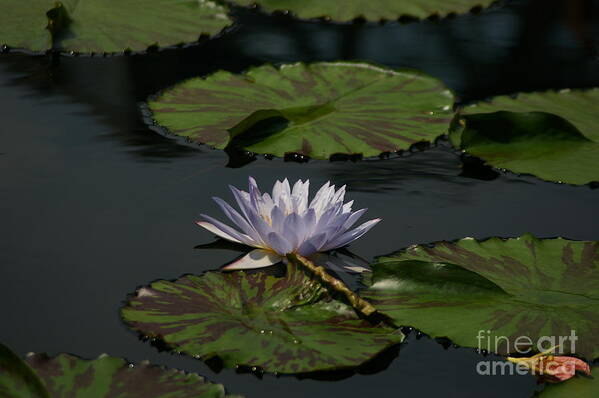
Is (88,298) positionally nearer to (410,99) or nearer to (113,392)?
(113,392)

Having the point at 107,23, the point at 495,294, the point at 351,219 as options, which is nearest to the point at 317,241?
the point at 351,219

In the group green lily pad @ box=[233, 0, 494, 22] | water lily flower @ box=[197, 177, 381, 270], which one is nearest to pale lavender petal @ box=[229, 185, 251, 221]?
water lily flower @ box=[197, 177, 381, 270]

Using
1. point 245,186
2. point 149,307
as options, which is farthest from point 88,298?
point 245,186

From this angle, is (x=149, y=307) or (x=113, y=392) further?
(x=149, y=307)

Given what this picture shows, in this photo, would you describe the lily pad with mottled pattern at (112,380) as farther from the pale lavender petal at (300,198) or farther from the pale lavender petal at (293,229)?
the pale lavender petal at (300,198)

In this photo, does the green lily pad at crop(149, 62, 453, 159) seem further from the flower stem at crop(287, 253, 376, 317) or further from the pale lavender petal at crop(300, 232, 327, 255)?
the flower stem at crop(287, 253, 376, 317)

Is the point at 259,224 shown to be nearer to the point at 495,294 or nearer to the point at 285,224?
the point at 285,224
